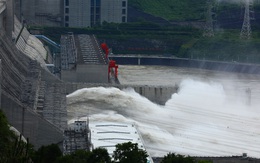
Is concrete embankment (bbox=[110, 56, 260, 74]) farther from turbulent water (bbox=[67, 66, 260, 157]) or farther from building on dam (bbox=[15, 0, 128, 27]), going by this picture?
turbulent water (bbox=[67, 66, 260, 157])

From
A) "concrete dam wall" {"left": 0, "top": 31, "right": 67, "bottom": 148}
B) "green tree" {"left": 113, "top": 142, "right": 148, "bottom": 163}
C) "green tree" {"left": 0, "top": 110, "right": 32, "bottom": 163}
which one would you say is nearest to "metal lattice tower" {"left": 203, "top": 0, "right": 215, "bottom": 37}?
"concrete dam wall" {"left": 0, "top": 31, "right": 67, "bottom": 148}

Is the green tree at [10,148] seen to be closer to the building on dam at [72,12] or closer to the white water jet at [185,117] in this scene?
the white water jet at [185,117]

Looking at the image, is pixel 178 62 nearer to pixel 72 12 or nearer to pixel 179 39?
pixel 179 39

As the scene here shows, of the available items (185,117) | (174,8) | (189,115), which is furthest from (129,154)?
(174,8)

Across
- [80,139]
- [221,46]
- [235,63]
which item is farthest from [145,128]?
[221,46]

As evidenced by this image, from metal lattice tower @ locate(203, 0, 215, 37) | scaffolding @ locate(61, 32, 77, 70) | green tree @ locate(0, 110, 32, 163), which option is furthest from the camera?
metal lattice tower @ locate(203, 0, 215, 37)

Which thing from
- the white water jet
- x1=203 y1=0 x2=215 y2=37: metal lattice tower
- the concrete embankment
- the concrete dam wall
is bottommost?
the white water jet

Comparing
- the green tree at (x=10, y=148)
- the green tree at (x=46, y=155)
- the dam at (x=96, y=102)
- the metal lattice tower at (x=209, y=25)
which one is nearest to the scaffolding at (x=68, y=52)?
the dam at (x=96, y=102)

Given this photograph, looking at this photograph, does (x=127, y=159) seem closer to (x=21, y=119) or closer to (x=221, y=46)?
(x=21, y=119)
